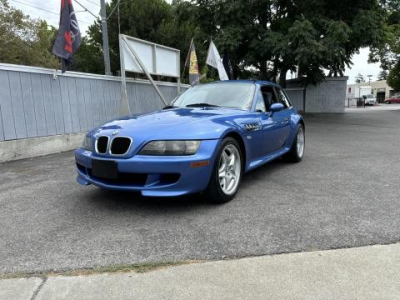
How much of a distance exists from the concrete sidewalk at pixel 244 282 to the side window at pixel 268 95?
2.96 metres

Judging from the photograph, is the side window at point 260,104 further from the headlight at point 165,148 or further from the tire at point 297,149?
the headlight at point 165,148

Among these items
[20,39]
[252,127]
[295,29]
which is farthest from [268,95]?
[20,39]

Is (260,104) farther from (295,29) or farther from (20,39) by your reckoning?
(20,39)

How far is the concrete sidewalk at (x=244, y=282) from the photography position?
2223 mm

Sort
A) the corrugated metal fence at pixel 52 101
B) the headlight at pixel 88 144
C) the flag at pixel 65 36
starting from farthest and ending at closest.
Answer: the flag at pixel 65 36 → the corrugated metal fence at pixel 52 101 → the headlight at pixel 88 144

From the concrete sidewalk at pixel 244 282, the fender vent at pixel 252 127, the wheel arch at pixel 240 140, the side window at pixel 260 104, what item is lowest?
the concrete sidewalk at pixel 244 282

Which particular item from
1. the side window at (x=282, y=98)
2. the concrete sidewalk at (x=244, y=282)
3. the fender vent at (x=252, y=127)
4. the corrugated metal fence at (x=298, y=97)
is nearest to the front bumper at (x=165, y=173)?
the fender vent at (x=252, y=127)

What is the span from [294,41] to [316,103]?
972 cm

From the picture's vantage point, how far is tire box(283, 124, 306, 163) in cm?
610

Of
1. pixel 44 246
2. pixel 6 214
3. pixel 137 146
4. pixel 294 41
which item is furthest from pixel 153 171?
pixel 294 41

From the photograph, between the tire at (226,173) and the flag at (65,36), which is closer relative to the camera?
the tire at (226,173)

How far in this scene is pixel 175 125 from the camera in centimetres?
368

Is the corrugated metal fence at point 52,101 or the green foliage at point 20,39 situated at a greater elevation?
the green foliage at point 20,39

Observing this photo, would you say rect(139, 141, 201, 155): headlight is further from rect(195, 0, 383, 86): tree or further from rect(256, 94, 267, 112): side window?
rect(195, 0, 383, 86): tree
